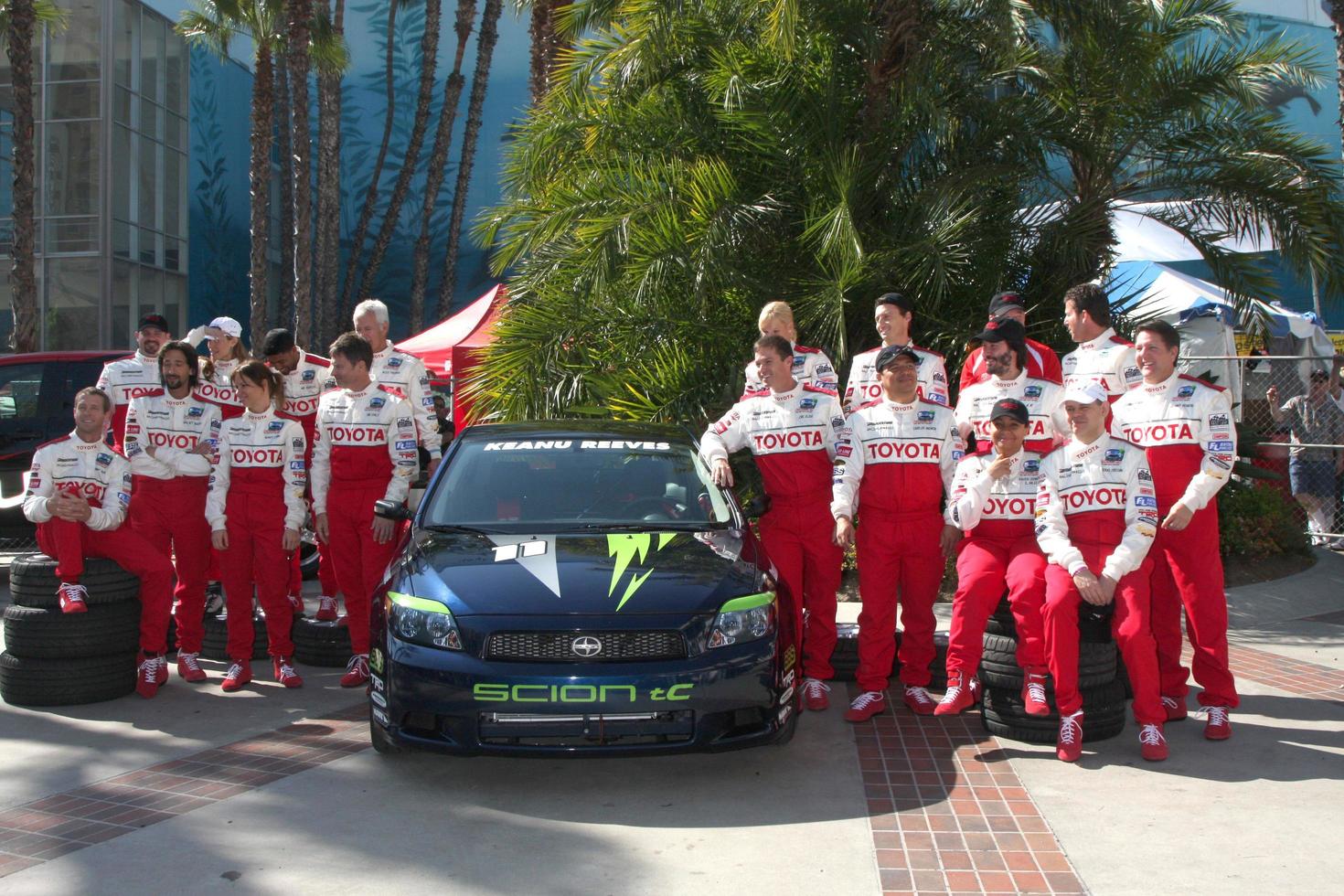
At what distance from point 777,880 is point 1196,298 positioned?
14.7 metres

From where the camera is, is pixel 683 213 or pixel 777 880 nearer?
pixel 777 880

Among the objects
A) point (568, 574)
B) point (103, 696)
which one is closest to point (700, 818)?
point (568, 574)

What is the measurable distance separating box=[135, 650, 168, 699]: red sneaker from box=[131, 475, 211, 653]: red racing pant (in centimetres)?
32

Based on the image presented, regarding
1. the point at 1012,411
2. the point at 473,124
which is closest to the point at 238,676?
the point at 1012,411

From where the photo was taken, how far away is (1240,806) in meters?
4.80

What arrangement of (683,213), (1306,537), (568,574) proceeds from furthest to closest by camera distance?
(1306,537) < (683,213) < (568,574)

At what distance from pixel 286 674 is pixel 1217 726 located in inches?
191

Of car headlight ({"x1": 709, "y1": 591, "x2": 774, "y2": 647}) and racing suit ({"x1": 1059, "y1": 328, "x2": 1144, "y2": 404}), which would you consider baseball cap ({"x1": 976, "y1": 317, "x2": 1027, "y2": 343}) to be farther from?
car headlight ({"x1": 709, "y1": 591, "x2": 774, "y2": 647})

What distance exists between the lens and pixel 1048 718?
555 centimetres

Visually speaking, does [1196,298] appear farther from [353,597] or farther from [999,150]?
[353,597]

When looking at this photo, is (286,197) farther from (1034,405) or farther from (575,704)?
(575,704)

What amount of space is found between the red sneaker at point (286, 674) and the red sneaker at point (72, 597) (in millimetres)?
1054

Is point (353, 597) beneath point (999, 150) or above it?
beneath

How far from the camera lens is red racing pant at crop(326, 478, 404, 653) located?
267 inches
